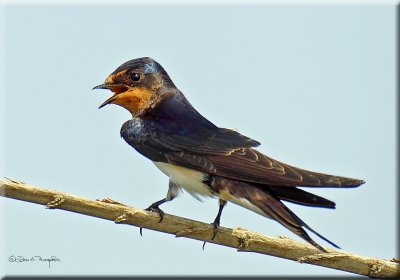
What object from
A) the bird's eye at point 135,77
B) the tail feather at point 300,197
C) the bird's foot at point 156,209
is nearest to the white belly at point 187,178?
the bird's foot at point 156,209

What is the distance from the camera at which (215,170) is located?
367cm

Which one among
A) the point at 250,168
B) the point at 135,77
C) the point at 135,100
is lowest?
the point at 250,168

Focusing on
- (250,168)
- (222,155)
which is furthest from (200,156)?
(250,168)

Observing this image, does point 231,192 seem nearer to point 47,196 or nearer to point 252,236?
point 252,236

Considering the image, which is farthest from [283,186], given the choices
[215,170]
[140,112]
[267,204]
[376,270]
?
[140,112]

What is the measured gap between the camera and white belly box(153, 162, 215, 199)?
12.3 ft

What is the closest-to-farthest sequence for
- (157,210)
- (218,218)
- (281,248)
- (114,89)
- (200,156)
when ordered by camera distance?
(281,248) → (157,210) → (218,218) → (200,156) → (114,89)

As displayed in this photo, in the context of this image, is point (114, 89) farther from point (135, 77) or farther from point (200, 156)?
point (200, 156)

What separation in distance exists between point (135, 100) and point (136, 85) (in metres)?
0.09

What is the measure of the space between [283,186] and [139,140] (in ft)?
2.68

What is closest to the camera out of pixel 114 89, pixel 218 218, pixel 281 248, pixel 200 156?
pixel 281 248

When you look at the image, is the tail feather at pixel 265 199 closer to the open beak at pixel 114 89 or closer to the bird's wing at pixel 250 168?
the bird's wing at pixel 250 168

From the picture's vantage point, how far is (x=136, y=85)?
13.7 ft

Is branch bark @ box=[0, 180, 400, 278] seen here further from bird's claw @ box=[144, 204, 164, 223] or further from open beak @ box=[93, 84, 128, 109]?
open beak @ box=[93, 84, 128, 109]
